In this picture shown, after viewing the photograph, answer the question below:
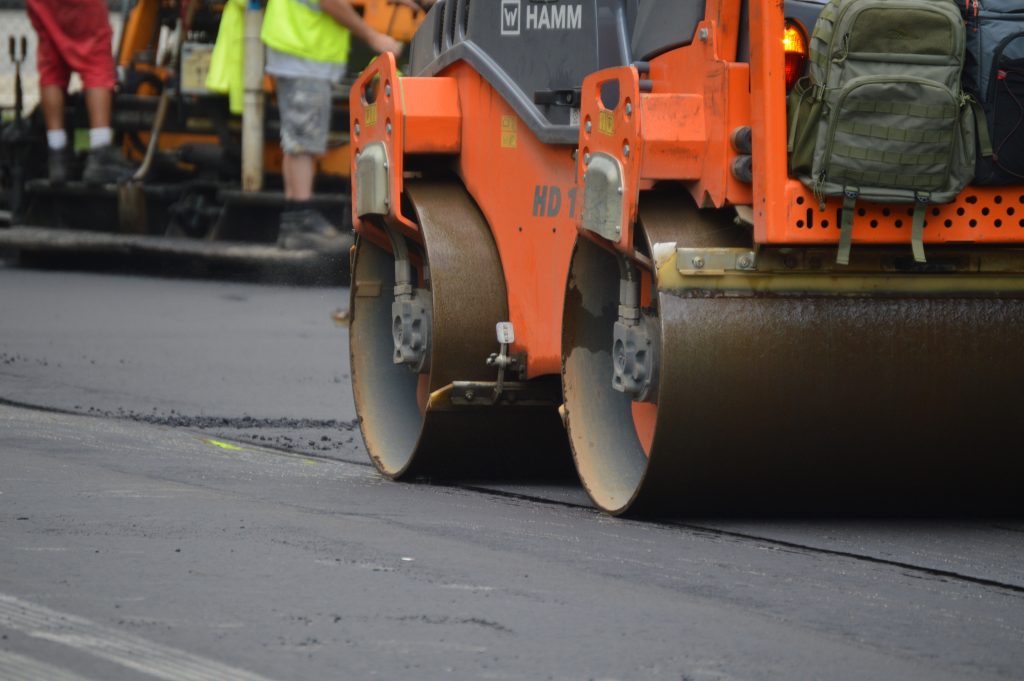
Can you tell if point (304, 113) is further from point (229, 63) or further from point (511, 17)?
point (511, 17)

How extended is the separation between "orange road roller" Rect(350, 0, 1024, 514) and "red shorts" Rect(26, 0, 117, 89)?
33.9 feet

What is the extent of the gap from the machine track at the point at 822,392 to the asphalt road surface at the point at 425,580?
0.48 feet

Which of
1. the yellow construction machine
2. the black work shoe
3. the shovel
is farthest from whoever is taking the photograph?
the black work shoe

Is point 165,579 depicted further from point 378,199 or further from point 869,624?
point 378,199

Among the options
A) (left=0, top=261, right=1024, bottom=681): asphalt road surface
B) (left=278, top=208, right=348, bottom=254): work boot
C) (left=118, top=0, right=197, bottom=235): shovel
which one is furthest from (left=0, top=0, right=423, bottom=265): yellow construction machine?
(left=0, top=261, right=1024, bottom=681): asphalt road surface

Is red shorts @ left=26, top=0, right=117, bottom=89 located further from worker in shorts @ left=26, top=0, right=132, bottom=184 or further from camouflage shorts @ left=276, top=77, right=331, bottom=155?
camouflage shorts @ left=276, top=77, right=331, bottom=155

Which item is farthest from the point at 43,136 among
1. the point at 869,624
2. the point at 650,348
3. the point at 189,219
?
the point at 869,624

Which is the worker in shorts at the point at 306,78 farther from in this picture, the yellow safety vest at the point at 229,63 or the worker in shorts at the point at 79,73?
the worker in shorts at the point at 79,73

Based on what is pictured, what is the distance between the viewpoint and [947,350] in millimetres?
5535

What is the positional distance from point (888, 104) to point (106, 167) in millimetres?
12140

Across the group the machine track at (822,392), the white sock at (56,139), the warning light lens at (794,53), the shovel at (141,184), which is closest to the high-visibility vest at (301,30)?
the shovel at (141,184)

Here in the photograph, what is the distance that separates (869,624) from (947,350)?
1092mm

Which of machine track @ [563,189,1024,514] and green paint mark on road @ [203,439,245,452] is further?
green paint mark on road @ [203,439,245,452]

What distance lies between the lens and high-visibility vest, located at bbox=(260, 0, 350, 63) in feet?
48.1
